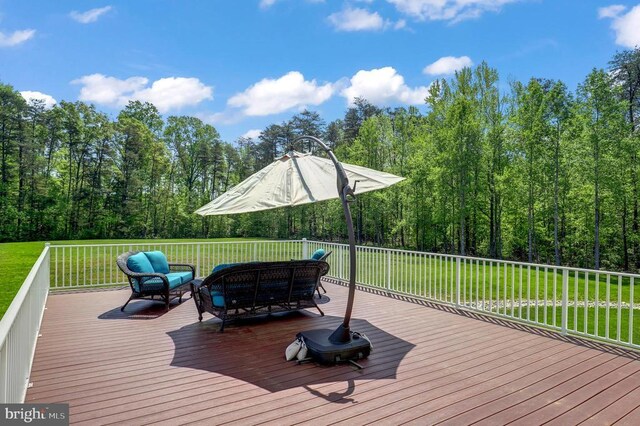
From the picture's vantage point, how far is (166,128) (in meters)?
33.2

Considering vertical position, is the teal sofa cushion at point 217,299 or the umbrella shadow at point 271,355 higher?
the teal sofa cushion at point 217,299

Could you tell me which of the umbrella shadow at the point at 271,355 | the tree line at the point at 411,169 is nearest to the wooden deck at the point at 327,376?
the umbrella shadow at the point at 271,355

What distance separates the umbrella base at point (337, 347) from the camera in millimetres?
3590

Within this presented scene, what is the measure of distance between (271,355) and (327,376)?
0.74m

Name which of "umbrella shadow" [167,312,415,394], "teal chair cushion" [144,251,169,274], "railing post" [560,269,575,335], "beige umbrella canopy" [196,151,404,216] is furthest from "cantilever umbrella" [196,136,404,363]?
"railing post" [560,269,575,335]

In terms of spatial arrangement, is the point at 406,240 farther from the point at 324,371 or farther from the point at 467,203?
the point at 324,371

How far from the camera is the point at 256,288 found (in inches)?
188

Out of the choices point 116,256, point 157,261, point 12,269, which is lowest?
point 12,269

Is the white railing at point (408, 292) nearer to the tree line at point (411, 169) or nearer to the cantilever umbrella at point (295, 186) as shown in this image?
the cantilever umbrella at point (295, 186)

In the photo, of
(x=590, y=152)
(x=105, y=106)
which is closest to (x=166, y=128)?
(x=105, y=106)

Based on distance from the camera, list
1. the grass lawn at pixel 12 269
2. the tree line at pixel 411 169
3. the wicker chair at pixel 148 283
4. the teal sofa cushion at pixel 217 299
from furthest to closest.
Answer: the tree line at pixel 411 169 → the grass lawn at pixel 12 269 → the wicker chair at pixel 148 283 → the teal sofa cushion at pixel 217 299

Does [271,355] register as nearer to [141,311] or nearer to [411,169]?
[141,311]

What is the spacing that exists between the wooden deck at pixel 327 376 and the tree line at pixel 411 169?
13264 millimetres

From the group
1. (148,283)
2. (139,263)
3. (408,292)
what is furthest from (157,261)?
(408,292)
